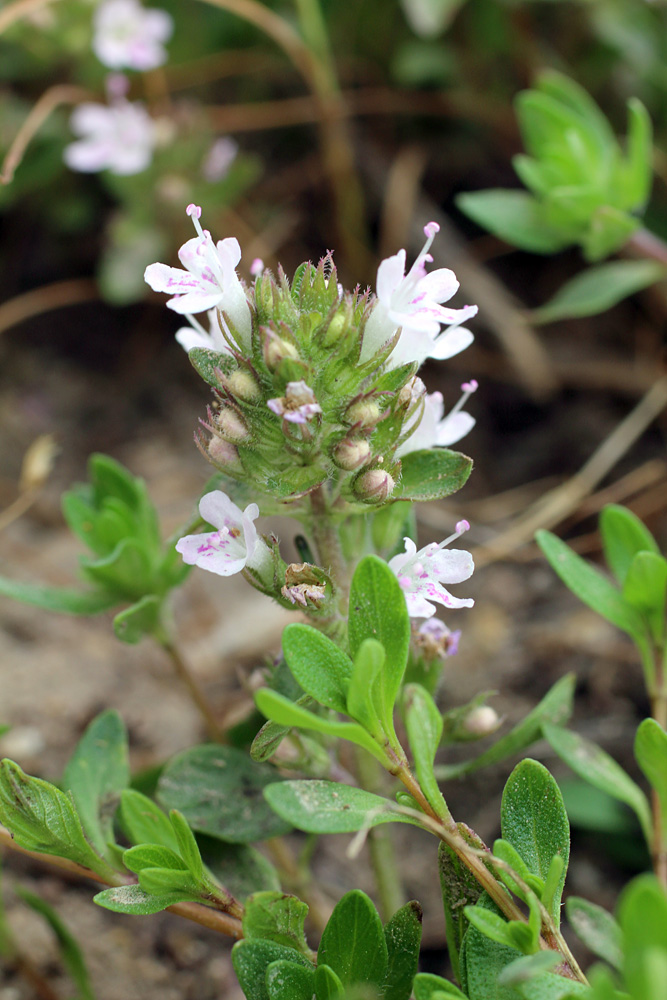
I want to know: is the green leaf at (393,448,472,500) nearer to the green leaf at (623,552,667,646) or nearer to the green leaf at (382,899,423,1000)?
the green leaf at (623,552,667,646)

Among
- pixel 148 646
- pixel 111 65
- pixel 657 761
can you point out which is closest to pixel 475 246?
pixel 111 65

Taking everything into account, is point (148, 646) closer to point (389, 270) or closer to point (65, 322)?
point (65, 322)

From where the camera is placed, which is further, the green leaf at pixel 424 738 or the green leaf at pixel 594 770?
the green leaf at pixel 594 770

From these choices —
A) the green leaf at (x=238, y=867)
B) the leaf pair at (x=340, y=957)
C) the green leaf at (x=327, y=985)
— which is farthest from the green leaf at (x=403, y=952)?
the green leaf at (x=238, y=867)

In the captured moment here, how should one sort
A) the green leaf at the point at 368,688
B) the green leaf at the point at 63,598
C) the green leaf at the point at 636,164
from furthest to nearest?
the green leaf at the point at 636,164
the green leaf at the point at 63,598
the green leaf at the point at 368,688

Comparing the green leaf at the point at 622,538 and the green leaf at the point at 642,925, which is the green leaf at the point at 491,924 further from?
the green leaf at the point at 622,538

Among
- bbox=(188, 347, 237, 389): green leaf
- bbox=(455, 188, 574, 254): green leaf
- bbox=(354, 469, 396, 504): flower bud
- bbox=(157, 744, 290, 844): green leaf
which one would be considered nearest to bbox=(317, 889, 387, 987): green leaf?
bbox=(157, 744, 290, 844): green leaf
